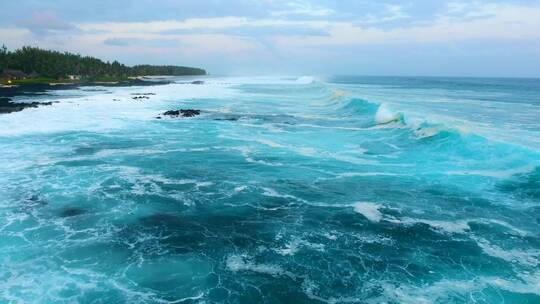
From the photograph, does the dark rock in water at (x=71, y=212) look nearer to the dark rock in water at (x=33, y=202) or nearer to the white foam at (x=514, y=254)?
the dark rock in water at (x=33, y=202)

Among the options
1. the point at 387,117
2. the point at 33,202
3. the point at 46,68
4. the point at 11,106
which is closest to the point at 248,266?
the point at 33,202

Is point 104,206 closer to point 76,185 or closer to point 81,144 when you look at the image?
point 76,185

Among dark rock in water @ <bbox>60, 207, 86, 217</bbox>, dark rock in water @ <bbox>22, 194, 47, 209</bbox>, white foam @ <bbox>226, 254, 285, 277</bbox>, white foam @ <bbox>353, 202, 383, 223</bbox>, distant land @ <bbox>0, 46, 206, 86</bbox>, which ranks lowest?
white foam @ <bbox>226, 254, 285, 277</bbox>

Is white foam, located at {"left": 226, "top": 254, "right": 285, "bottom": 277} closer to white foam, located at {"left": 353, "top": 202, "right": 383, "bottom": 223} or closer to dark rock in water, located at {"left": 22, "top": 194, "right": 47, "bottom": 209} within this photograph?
white foam, located at {"left": 353, "top": 202, "right": 383, "bottom": 223}

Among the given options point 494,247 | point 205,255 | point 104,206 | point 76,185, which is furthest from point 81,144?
point 494,247

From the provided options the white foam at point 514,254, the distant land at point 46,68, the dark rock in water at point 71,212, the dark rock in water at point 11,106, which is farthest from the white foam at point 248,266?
the distant land at point 46,68

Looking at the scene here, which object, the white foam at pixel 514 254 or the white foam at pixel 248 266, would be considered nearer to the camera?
the white foam at pixel 248 266

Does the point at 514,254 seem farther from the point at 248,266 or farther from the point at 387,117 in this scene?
the point at 387,117

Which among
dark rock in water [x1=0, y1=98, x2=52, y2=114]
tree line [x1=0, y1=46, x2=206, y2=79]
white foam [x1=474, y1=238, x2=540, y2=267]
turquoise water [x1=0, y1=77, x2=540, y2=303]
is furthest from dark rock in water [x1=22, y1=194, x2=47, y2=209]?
tree line [x1=0, y1=46, x2=206, y2=79]
